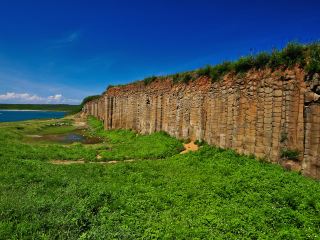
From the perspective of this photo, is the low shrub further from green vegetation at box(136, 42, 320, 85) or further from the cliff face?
the cliff face

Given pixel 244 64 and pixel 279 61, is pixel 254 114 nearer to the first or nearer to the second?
pixel 279 61

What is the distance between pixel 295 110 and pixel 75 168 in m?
9.52

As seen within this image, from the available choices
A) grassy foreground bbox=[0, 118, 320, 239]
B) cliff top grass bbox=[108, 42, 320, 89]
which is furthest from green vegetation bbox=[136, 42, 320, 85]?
grassy foreground bbox=[0, 118, 320, 239]

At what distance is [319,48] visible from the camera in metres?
10.6

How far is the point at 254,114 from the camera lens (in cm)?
1322

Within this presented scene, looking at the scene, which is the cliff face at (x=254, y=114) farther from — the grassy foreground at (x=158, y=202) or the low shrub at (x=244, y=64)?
the grassy foreground at (x=158, y=202)

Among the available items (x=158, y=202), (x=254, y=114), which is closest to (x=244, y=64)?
(x=254, y=114)

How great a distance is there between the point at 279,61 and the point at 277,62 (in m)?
0.17

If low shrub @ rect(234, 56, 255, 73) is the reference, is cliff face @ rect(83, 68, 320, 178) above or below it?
below

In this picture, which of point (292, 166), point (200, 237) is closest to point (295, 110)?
point (292, 166)

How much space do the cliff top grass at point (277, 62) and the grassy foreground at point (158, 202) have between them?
13.7 feet

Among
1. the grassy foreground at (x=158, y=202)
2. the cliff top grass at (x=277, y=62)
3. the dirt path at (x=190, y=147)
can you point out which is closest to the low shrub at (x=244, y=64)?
the cliff top grass at (x=277, y=62)

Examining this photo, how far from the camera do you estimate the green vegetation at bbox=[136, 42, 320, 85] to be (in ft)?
35.1

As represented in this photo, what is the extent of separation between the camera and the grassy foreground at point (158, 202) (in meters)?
6.71
